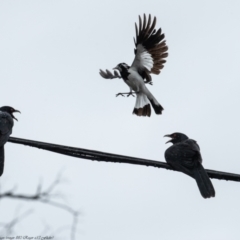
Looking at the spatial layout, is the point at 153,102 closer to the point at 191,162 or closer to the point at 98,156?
the point at 191,162

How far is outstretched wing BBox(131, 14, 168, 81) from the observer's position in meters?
13.4

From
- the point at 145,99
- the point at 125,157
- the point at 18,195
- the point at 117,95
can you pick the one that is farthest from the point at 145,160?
the point at 145,99

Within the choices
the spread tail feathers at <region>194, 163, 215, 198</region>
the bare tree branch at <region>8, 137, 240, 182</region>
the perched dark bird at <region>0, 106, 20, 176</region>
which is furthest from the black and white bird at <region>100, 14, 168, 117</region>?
the bare tree branch at <region>8, 137, 240, 182</region>

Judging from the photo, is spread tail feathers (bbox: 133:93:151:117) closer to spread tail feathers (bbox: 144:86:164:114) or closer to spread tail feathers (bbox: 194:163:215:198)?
spread tail feathers (bbox: 144:86:164:114)

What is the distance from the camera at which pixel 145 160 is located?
596 centimetres

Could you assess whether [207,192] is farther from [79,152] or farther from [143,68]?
[143,68]

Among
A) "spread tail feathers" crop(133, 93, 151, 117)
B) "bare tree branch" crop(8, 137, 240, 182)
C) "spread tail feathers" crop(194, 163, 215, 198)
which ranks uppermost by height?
"spread tail feathers" crop(133, 93, 151, 117)

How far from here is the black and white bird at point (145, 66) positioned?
1338 centimetres

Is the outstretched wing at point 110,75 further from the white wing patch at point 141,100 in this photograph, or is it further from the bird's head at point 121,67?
the white wing patch at point 141,100

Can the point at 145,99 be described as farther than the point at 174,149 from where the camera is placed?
Yes

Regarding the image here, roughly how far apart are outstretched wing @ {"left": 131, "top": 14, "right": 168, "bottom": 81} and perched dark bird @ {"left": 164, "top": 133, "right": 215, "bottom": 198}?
5613mm

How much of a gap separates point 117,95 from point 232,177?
6726 mm

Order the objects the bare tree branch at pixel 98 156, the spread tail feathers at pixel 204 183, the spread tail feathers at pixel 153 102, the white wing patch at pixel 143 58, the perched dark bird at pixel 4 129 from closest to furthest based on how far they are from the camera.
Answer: the bare tree branch at pixel 98 156, the spread tail feathers at pixel 204 183, the perched dark bird at pixel 4 129, the spread tail feathers at pixel 153 102, the white wing patch at pixel 143 58

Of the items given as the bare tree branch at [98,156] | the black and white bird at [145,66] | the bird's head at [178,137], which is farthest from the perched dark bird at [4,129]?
the black and white bird at [145,66]
